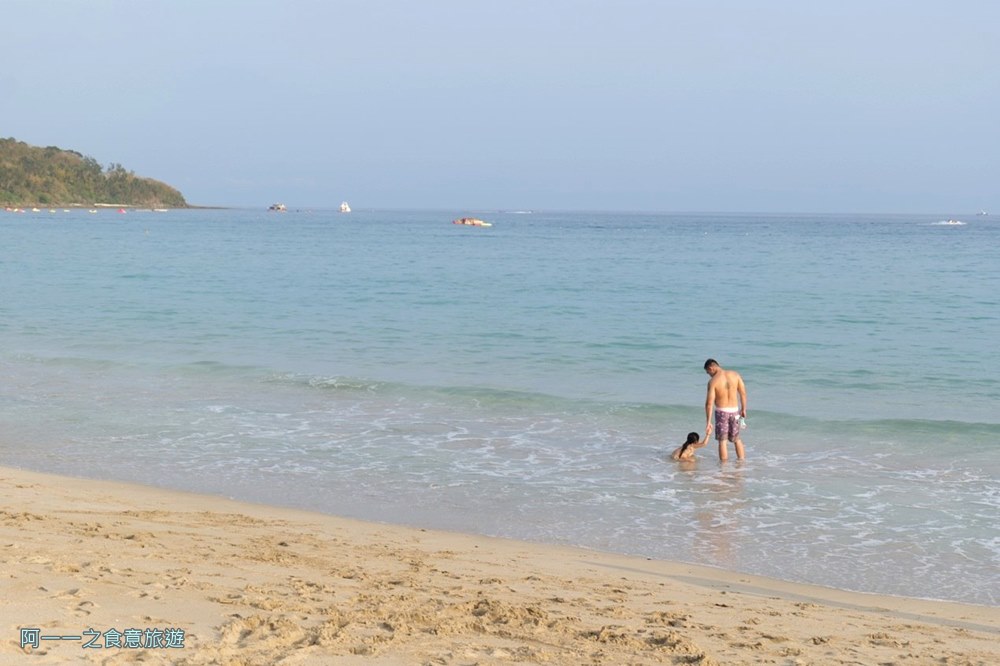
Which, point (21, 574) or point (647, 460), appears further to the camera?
point (647, 460)

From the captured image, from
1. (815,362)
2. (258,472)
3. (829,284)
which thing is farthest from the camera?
(829,284)

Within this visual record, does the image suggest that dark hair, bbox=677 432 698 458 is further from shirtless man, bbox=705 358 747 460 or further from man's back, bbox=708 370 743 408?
man's back, bbox=708 370 743 408

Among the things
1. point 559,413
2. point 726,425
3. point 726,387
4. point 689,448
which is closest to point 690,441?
point 689,448

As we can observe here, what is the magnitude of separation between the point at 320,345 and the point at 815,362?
10.0m

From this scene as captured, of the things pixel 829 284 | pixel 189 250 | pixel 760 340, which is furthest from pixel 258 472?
pixel 189 250

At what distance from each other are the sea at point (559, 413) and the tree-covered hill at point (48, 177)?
150 meters

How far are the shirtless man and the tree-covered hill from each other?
172802 mm

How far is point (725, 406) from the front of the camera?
12180 mm

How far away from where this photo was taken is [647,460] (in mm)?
12062

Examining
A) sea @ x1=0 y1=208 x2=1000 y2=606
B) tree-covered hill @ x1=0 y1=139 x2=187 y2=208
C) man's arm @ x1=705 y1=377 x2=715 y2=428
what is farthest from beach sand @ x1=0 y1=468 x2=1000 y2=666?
tree-covered hill @ x1=0 y1=139 x2=187 y2=208

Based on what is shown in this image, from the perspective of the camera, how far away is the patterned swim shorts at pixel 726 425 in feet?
39.5

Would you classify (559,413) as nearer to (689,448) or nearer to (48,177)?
(689,448)

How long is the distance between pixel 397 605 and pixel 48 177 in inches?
7435

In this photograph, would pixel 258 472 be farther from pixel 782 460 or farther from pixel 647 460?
pixel 782 460
